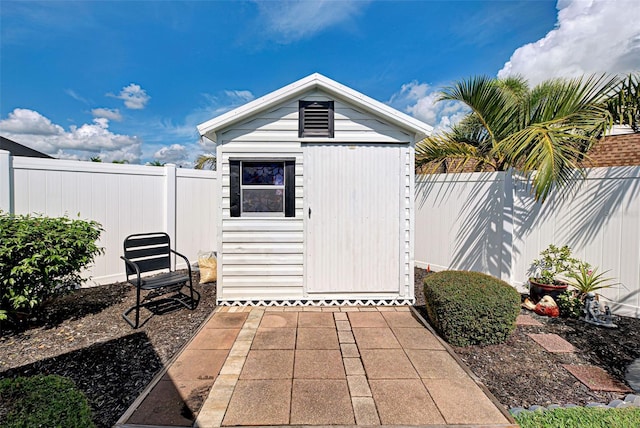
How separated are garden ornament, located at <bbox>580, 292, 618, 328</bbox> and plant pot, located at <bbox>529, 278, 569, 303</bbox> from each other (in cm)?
28

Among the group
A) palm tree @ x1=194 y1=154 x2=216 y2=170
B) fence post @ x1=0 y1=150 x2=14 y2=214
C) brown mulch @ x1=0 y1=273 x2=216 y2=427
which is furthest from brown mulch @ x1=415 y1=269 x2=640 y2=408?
palm tree @ x1=194 y1=154 x2=216 y2=170

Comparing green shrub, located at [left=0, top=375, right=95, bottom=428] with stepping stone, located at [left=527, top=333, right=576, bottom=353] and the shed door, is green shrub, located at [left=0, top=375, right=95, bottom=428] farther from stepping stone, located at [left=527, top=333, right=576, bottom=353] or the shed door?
stepping stone, located at [left=527, top=333, right=576, bottom=353]

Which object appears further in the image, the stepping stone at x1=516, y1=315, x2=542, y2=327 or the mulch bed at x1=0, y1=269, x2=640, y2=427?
the stepping stone at x1=516, y1=315, x2=542, y2=327

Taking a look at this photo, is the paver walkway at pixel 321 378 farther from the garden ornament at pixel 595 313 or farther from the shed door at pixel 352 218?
the garden ornament at pixel 595 313

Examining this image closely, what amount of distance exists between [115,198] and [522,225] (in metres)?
7.01

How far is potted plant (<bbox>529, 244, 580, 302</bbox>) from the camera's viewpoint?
3871mm

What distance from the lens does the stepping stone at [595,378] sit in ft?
7.48

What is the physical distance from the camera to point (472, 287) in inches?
120

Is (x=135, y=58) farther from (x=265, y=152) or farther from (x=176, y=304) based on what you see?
(x=176, y=304)

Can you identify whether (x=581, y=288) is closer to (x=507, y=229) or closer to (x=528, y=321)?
(x=528, y=321)

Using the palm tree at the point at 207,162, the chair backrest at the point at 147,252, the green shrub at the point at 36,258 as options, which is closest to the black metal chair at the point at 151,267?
the chair backrest at the point at 147,252

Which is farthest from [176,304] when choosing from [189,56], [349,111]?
[189,56]

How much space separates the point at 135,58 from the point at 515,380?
9964 mm

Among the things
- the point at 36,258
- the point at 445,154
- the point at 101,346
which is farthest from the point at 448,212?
the point at 36,258
